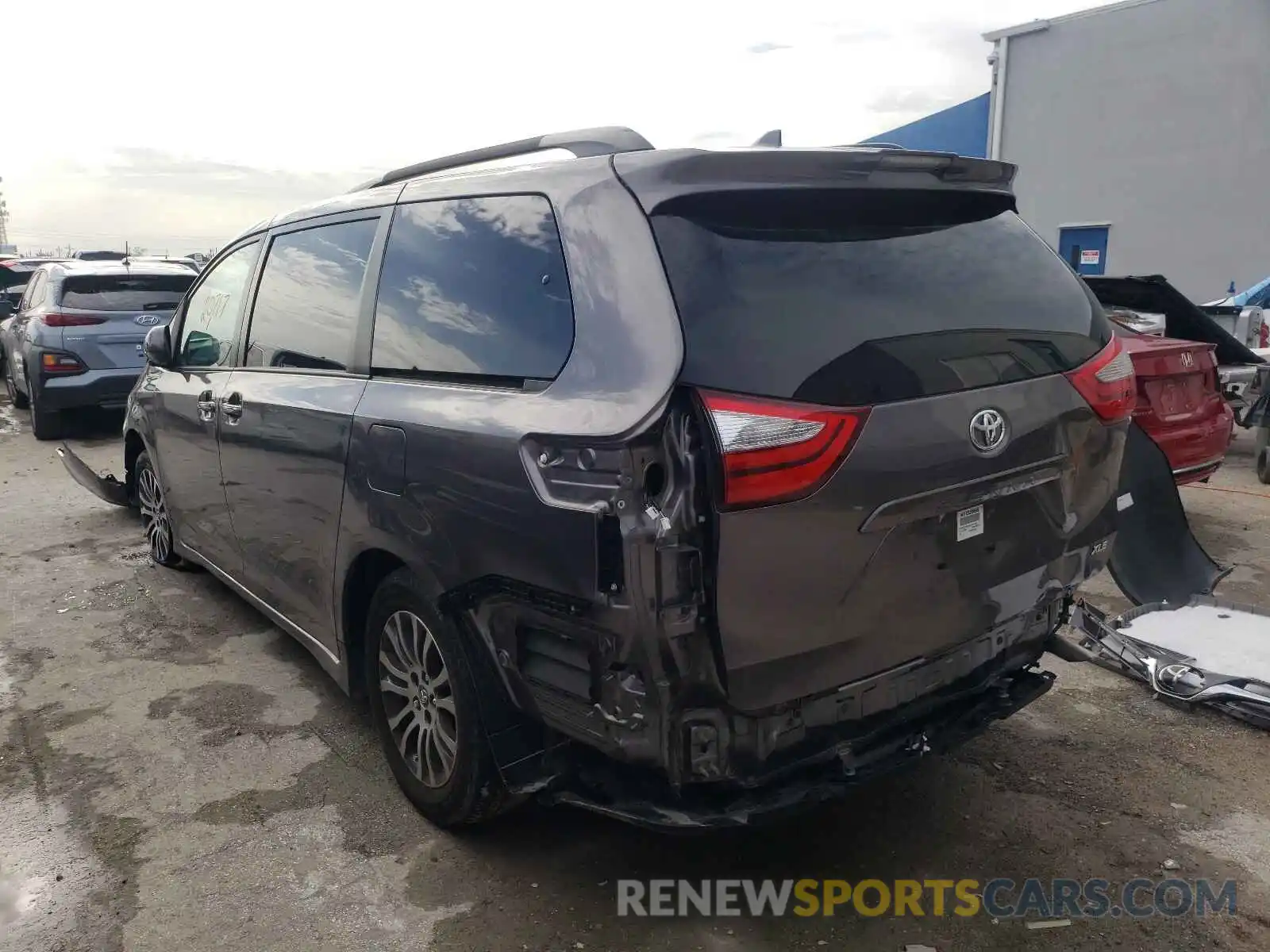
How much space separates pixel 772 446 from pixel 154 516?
15.3 ft

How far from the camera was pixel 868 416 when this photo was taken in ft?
6.97

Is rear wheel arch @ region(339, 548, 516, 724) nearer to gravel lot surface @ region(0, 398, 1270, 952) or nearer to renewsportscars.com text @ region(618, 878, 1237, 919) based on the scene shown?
gravel lot surface @ region(0, 398, 1270, 952)

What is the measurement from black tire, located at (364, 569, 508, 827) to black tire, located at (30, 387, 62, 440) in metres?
8.21

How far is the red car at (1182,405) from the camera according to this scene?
18.1 ft

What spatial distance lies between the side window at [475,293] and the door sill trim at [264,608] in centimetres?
113

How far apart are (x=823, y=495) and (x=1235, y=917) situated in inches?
65.7

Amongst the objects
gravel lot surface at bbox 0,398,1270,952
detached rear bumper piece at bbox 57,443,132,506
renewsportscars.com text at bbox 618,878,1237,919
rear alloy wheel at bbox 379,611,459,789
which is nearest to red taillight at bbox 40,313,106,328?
detached rear bumper piece at bbox 57,443,132,506

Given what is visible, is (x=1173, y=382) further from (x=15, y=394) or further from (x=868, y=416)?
(x=15, y=394)

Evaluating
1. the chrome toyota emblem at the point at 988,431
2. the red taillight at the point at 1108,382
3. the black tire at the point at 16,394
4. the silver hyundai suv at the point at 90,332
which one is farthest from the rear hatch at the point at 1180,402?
the black tire at the point at 16,394

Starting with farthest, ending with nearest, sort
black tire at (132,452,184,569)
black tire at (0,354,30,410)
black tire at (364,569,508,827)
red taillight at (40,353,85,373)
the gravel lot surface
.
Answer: black tire at (0,354,30,410) < red taillight at (40,353,85,373) < black tire at (132,452,184,569) < black tire at (364,569,508,827) < the gravel lot surface

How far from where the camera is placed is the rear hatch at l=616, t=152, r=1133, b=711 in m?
2.06

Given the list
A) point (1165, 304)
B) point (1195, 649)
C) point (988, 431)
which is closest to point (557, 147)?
point (988, 431)

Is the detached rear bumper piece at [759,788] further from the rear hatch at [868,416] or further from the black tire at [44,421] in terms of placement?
the black tire at [44,421]

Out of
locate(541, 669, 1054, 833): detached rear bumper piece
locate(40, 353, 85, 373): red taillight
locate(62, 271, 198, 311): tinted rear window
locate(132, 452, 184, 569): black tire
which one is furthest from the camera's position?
locate(62, 271, 198, 311): tinted rear window
